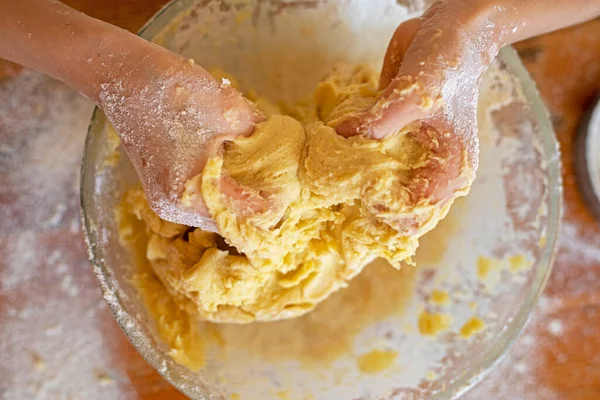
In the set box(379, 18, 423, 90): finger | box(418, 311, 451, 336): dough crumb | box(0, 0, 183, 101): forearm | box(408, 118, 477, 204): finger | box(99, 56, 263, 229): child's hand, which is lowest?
box(418, 311, 451, 336): dough crumb

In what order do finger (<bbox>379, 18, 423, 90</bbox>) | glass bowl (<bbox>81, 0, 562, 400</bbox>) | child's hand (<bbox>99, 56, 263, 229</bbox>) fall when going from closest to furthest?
child's hand (<bbox>99, 56, 263, 229</bbox>) < finger (<bbox>379, 18, 423, 90</bbox>) < glass bowl (<bbox>81, 0, 562, 400</bbox>)

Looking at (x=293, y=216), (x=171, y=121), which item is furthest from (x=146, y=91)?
(x=293, y=216)

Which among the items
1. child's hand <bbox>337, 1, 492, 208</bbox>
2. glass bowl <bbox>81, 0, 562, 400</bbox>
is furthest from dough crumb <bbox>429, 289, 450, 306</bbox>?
child's hand <bbox>337, 1, 492, 208</bbox>

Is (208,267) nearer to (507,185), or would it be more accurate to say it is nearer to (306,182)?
(306,182)

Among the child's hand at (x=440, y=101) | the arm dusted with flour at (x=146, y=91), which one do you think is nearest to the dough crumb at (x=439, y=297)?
the child's hand at (x=440, y=101)

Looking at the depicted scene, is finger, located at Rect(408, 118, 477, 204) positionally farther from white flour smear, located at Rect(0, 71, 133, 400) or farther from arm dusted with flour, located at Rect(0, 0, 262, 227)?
white flour smear, located at Rect(0, 71, 133, 400)

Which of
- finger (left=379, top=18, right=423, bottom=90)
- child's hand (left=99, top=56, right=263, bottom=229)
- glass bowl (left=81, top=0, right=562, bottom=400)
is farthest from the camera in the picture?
glass bowl (left=81, top=0, right=562, bottom=400)

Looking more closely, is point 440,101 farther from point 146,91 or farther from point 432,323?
point 432,323
